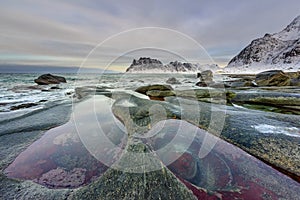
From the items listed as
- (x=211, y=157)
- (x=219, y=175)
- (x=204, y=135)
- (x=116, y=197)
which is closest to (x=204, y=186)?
(x=219, y=175)

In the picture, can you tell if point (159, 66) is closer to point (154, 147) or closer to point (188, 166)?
point (154, 147)

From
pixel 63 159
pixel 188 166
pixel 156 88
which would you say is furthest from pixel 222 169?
pixel 156 88

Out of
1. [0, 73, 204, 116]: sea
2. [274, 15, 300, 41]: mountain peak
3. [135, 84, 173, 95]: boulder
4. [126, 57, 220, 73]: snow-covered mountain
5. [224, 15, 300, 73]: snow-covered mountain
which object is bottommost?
[0, 73, 204, 116]: sea

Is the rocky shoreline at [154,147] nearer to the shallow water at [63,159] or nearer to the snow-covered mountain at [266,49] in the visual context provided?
the shallow water at [63,159]

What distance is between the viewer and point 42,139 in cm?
541

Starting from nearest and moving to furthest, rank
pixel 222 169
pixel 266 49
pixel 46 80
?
A: pixel 222 169, pixel 46 80, pixel 266 49

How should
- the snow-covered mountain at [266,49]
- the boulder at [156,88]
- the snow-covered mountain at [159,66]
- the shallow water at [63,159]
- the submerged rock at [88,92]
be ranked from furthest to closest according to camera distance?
1. the snow-covered mountain at [266,49]
2. the boulder at [156,88]
3. the submerged rock at [88,92]
4. the snow-covered mountain at [159,66]
5. the shallow water at [63,159]

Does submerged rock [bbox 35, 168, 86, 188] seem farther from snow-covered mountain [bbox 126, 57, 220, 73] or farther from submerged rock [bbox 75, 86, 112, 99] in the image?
submerged rock [bbox 75, 86, 112, 99]

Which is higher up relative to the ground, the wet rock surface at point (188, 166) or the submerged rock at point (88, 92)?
the wet rock surface at point (188, 166)

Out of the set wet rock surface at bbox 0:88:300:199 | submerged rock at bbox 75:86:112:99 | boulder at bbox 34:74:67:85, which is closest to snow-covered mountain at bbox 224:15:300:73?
boulder at bbox 34:74:67:85

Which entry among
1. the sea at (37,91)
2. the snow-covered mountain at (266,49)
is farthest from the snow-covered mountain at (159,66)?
the snow-covered mountain at (266,49)

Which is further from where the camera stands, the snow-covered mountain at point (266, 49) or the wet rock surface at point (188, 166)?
the snow-covered mountain at point (266, 49)

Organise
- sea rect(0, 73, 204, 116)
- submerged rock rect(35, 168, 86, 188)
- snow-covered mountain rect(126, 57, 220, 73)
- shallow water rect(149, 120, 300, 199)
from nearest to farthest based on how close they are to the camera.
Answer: shallow water rect(149, 120, 300, 199), submerged rock rect(35, 168, 86, 188), sea rect(0, 73, 204, 116), snow-covered mountain rect(126, 57, 220, 73)

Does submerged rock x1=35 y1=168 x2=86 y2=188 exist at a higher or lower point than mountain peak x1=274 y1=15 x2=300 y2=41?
lower
